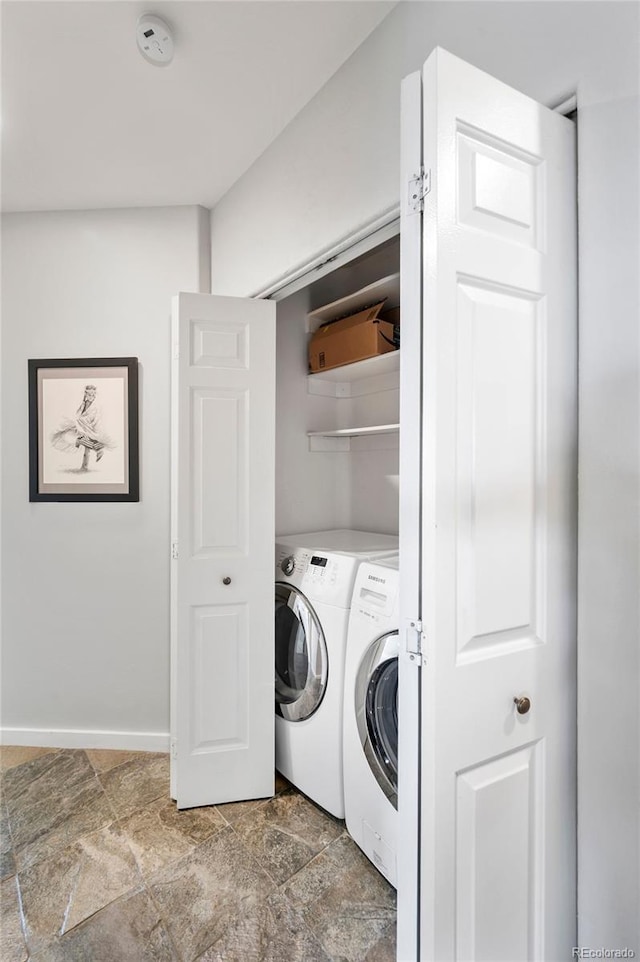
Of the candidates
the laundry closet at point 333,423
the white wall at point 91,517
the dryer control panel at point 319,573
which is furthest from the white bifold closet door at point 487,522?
the white wall at point 91,517

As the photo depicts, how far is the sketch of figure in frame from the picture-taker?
8.11 ft

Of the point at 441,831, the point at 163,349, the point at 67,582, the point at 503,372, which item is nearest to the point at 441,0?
the point at 503,372

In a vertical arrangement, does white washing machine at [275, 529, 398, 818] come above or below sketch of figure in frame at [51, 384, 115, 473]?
below

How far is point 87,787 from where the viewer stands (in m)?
2.14

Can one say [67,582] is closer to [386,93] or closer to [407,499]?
[407,499]

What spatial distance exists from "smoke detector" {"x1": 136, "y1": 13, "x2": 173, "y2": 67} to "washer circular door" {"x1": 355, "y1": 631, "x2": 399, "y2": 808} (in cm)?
199

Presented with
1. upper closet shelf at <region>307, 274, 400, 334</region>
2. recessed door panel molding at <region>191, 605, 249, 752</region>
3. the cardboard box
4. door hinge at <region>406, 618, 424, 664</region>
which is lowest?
recessed door panel molding at <region>191, 605, 249, 752</region>

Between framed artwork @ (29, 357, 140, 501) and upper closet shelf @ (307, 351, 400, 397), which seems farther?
framed artwork @ (29, 357, 140, 501)

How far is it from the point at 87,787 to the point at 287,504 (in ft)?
5.14

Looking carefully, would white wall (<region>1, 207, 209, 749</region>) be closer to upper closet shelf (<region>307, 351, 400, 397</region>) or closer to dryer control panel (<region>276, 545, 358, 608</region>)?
dryer control panel (<region>276, 545, 358, 608</region>)

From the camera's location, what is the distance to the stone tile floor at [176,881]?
4.49 ft

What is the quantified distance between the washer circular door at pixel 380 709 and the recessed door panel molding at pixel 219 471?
2.33 ft

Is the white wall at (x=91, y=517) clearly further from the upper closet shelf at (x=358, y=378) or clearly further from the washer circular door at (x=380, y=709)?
the washer circular door at (x=380, y=709)

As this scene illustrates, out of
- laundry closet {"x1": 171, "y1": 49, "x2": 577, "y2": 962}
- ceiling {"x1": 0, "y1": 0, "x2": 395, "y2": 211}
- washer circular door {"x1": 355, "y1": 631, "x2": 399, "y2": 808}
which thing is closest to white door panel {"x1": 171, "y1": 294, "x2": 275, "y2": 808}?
washer circular door {"x1": 355, "y1": 631, "x2": 399, "y2": 808}
